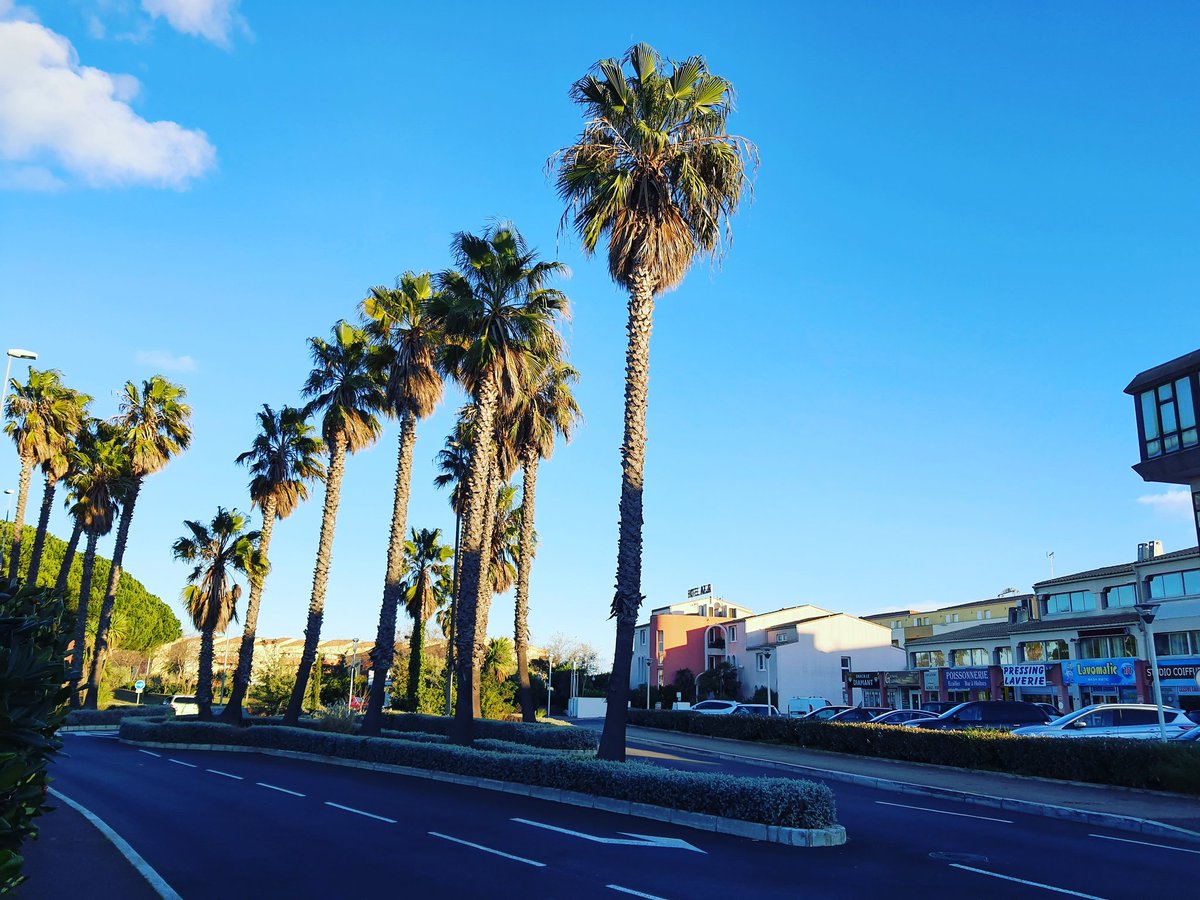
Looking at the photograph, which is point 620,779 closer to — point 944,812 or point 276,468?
point 944,812

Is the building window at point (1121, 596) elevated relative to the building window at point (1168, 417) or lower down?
lower down

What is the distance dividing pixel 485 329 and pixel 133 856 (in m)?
16.7

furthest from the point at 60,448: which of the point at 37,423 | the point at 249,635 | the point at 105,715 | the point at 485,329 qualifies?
the point at 485,329

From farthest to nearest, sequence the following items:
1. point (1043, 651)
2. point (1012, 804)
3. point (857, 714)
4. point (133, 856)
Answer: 1. point (1043, 651)
2. point (857, 714)
3. point (1012, 804)
4. point (133, 856)

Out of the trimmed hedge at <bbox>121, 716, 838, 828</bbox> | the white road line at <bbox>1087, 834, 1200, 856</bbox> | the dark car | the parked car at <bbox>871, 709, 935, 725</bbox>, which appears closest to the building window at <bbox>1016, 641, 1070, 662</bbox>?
the parked car at <bbox>871, 709, 935, 725</bbox>

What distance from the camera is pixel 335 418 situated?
32750mm

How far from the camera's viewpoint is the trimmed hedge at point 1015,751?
18.8 metres

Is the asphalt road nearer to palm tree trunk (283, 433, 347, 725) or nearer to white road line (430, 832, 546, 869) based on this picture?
white road line (430, 832, 546, 869)

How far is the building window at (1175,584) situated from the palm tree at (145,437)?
47521 mm

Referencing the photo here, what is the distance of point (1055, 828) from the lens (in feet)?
49.0

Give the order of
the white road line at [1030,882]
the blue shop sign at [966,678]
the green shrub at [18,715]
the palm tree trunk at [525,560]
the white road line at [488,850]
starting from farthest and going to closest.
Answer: the blue shop sign at [966,678], the palm tree trunk at [525,560], the white road line at [488,850], the white road line at [1030,882], the green shrub at [18,715]

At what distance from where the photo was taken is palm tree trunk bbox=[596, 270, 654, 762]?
1741 centimetres

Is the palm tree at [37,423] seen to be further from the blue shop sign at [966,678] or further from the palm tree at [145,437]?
the blue shop sign at [966,678]

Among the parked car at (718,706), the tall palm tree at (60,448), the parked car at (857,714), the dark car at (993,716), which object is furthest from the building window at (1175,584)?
the tall palm tree at (60,448)
